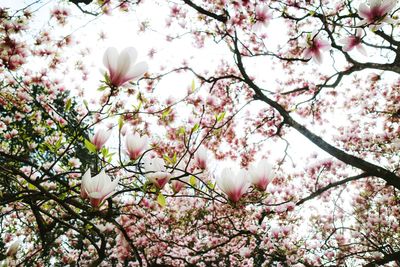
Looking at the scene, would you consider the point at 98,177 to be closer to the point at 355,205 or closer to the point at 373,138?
the point at 373,138

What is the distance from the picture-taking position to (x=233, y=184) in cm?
115

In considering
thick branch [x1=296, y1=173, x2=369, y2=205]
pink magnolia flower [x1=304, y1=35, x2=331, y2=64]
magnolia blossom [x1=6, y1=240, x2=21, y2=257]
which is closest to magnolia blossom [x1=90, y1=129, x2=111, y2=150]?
magnolia blossom [x1=6, y1=240, x2=21, y2=257]

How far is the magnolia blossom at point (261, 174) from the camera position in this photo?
123cm

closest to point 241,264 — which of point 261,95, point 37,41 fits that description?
point 261,95

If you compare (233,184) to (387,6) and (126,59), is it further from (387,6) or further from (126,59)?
(387,6)

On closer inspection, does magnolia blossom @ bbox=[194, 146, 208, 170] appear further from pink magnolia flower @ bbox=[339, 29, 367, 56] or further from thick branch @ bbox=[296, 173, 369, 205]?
thick branch @ bbox=[296, 173, 369, 205]

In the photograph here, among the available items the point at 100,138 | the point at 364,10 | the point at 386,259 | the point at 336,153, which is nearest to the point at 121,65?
the point at 100,138

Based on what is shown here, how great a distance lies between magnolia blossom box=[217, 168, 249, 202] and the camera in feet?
3.77

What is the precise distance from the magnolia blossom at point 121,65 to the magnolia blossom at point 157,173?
33 cm

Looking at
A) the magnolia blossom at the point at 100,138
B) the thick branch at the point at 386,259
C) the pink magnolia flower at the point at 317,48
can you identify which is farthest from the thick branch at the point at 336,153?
the magnolia blossom at the point at 100,138

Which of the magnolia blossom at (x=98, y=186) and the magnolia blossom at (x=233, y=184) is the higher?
the magnolia blossom at (x=233, y=184)

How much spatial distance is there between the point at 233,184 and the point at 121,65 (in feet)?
1.98

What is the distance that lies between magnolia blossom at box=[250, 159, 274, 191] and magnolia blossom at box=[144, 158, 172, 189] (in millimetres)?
364

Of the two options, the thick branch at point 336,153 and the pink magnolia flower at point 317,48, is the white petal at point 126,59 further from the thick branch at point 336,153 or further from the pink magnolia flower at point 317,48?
the thick branch at point 336,153
